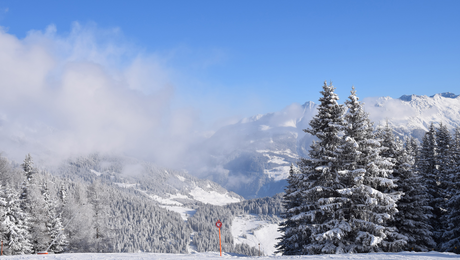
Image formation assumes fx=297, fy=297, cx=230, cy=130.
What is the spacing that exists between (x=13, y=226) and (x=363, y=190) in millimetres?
41761

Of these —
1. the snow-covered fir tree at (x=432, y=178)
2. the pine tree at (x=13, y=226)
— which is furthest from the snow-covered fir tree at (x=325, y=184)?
the pine tree at (x=13, y=226)

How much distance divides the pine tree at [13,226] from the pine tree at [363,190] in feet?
130

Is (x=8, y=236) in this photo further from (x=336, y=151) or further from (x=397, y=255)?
(x=397, y=255)

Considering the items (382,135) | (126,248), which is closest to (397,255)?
(382,135)

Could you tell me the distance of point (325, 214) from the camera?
68.4ft

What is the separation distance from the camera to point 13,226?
3806cm

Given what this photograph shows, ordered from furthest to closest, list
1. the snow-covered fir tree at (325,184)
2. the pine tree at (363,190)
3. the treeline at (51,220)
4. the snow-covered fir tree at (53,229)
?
the snow-covered fir tree at (53,229), the treeline at (51,220), the snow-covered fir tree at (325,184), the pine tree at (363,190)

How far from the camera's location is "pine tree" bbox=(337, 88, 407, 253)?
19406 mm

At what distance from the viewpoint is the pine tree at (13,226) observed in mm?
37375

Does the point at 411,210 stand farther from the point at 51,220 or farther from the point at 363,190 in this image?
the point at 51,220

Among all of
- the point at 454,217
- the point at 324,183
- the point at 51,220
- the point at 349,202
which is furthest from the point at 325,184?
the point at 51,220

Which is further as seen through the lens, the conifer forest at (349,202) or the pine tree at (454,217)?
the pine tree at (454,217)

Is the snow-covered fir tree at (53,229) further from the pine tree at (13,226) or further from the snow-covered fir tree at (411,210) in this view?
the snow-covered fir tree at (411,210)

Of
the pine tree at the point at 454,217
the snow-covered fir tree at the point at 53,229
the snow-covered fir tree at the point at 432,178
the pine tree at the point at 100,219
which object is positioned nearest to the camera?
the pine tree at the point at 454,217
